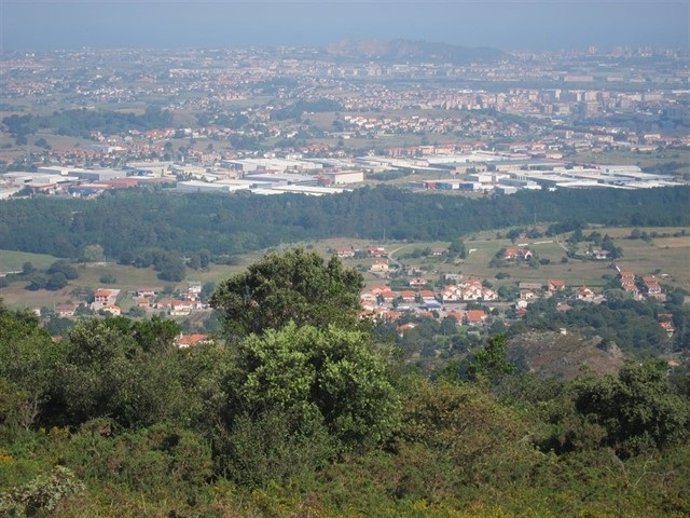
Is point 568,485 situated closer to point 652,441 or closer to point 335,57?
point 652,441

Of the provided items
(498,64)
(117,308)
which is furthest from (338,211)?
(498,64)

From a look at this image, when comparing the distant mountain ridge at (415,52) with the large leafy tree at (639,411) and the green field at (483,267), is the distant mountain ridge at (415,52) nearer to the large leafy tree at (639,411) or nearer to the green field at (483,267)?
the green field at (483,267)

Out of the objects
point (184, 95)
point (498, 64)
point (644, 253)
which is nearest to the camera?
point (644, 253)

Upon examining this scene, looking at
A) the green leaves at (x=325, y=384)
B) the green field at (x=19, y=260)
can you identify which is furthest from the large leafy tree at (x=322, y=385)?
the green field at (x=19, y=260)

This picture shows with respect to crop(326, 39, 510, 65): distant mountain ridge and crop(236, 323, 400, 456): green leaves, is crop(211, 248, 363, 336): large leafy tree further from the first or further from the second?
crop(326, 39, 510, 65): distant mountain ridge

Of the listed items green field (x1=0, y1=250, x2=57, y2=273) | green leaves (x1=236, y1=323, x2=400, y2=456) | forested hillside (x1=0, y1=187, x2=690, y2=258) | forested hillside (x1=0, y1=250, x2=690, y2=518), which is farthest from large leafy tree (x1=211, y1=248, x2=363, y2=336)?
forested hillside (x1=0, y1=187, x2=690, y2=258)

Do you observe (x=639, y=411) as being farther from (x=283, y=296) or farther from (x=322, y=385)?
(x=283, y=296)
